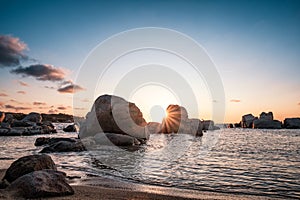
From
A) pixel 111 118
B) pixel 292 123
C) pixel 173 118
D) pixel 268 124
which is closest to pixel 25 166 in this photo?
pixel 111 118

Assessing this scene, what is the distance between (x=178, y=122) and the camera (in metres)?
77.9

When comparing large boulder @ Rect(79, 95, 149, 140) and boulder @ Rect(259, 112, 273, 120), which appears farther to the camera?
boulder @ Rect(259, 112, 273, 120)

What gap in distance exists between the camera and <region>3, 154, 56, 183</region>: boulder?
9.90 meters

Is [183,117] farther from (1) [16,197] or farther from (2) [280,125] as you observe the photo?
(1) [16,197]

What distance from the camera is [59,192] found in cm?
794

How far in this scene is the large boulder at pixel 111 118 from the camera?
35.1 meters

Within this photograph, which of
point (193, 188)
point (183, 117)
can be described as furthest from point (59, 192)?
point (183, 117)

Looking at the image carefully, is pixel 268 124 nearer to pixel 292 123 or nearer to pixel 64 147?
pixel 292 123

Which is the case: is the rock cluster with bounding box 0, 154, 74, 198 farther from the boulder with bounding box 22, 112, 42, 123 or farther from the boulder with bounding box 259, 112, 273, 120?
the boulder with bounding box 259, 112, 273, 120

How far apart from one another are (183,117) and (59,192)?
72601 millimetres

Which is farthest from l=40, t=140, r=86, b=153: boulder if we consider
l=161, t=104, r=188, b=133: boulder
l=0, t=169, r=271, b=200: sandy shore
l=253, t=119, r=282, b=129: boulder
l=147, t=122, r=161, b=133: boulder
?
l=253, t=119, r=282, b=129: boulder

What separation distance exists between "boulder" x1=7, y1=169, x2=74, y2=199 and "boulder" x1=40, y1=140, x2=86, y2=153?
15011 mm

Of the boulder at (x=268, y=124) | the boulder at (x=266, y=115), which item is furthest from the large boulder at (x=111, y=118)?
the boulder at (x=266, y=115)

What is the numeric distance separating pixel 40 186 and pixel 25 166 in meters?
2.69
